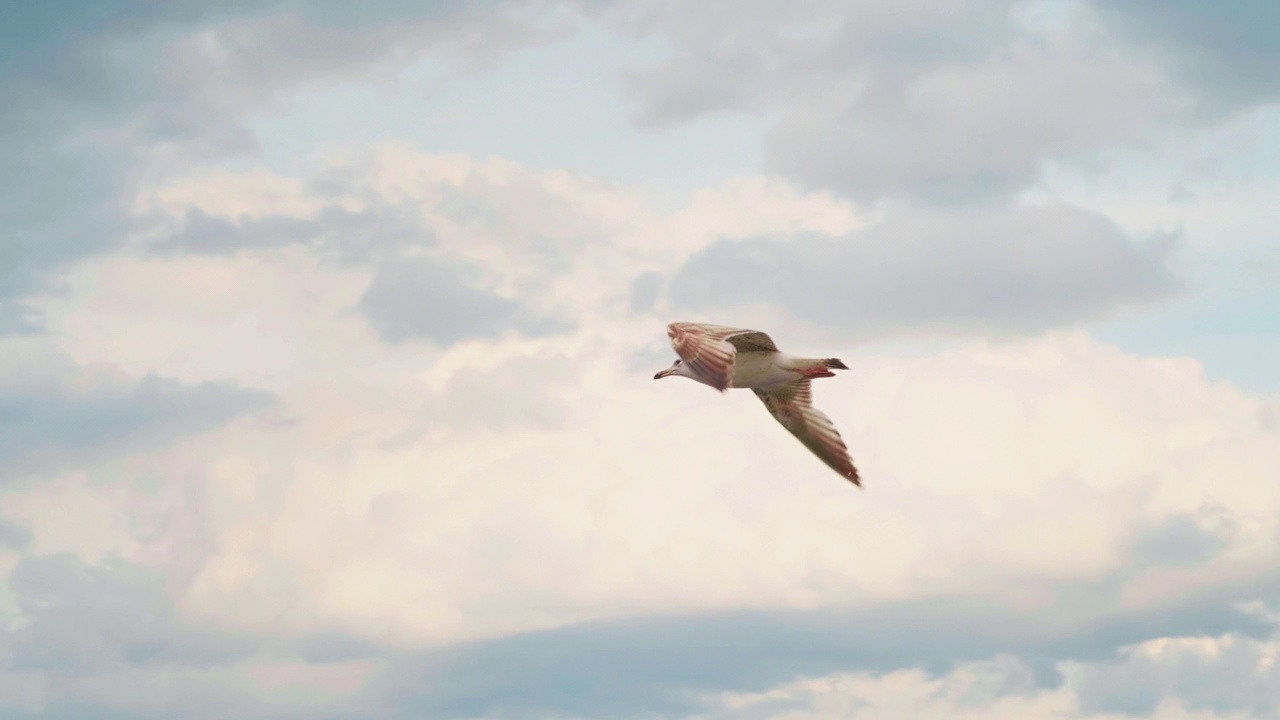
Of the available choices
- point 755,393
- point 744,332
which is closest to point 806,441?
point 755,393

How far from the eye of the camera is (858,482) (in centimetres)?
6056

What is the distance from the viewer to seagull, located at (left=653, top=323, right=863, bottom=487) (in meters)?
52.0

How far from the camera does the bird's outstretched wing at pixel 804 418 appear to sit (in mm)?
63438

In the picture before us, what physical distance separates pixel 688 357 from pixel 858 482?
1255cm

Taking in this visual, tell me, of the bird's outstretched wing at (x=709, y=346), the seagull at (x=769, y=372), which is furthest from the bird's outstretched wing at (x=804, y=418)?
the bird's outstretched wing at (x=709, y=346)

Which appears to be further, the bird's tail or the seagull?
the bird's tail

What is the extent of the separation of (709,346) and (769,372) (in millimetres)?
9212

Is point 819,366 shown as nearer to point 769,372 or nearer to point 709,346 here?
point 769,372

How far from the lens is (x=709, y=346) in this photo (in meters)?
52.3

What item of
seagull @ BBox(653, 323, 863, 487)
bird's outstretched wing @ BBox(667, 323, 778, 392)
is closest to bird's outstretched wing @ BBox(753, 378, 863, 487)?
seagull @ BBox(653, 323, 863, 487)

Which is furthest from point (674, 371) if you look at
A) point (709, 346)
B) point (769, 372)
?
point (709, 346)

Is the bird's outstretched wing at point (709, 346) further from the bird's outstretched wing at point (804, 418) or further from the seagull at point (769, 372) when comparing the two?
the bird's outstretched wing at point (804, 418)

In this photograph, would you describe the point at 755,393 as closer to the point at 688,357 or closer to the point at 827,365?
the point at 827,365

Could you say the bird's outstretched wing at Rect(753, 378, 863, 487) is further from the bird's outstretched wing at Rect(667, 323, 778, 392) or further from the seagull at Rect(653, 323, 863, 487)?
the bird's outstretched wing at Rect(667, 323, 778, 392)
